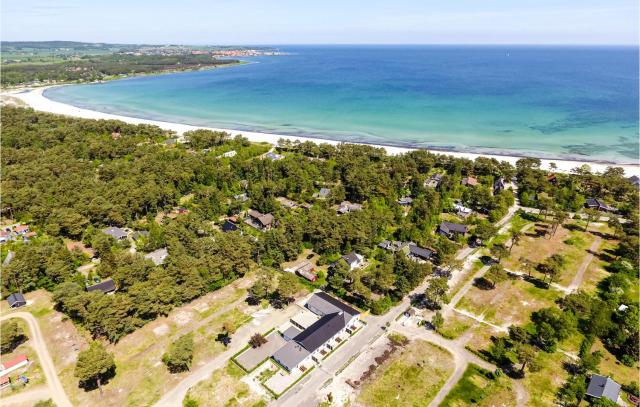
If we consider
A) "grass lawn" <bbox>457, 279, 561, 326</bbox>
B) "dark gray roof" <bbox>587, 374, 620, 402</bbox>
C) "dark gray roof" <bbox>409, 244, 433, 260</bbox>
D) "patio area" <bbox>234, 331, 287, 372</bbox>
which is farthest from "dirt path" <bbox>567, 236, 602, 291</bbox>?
"patio area" <bbox>234, 331, 287, 372</bbox>

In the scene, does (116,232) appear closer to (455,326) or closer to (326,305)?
(326,305)

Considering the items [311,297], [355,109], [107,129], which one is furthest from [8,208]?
[355,109]

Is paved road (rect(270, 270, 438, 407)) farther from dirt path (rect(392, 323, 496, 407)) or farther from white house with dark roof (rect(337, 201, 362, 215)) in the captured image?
white house with dark roof (rect(337, 201, 362, 215))

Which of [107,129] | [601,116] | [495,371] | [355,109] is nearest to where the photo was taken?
[495,371]

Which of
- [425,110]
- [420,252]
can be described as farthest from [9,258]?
[425,110]

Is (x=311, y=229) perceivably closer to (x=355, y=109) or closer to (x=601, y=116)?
(x=355, y=109)

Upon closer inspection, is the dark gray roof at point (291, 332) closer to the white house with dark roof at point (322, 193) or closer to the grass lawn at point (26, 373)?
the grass lawn at point (26, 373)
